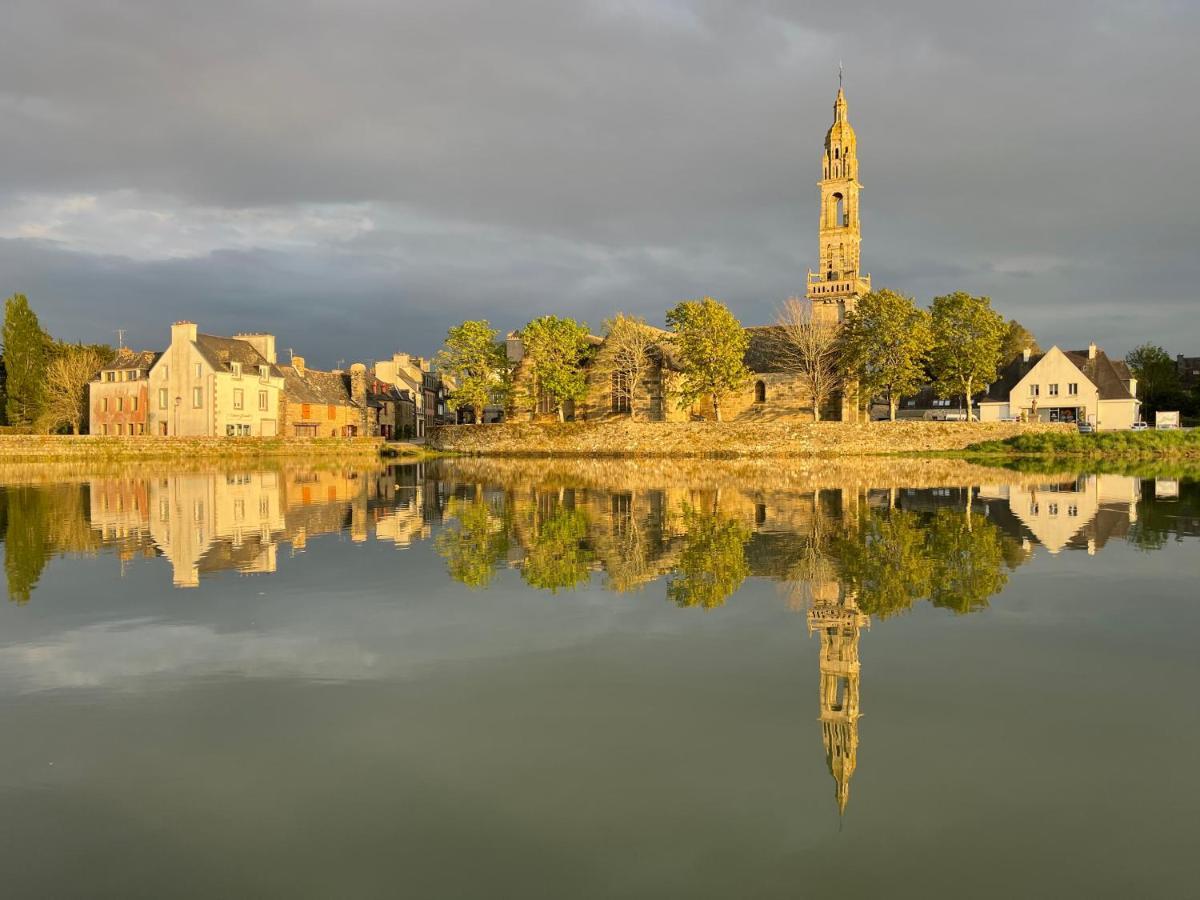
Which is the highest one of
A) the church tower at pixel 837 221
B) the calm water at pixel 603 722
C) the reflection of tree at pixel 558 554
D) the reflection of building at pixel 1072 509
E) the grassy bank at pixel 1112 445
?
the church tower at pixel 837 221

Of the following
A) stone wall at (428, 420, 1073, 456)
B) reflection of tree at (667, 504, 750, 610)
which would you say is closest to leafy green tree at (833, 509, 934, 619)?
reflection of tree at (667, 504, 750, 610)

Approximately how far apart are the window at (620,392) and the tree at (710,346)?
771cm

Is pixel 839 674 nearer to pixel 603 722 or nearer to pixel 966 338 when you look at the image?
pixel 603 722

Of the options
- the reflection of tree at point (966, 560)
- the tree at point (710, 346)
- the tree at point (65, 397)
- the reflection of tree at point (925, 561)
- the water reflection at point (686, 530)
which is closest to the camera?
the reflection of tree at point (925, 561)

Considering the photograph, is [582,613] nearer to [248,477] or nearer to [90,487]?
[90,487]

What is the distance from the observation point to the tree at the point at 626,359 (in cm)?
7631

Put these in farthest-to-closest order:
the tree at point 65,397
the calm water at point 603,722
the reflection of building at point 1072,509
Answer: the tree at point 65,397, the reflection of building at point 1072,509, the calm water at point 603,722

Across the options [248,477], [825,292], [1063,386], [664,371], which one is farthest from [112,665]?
[825,292]

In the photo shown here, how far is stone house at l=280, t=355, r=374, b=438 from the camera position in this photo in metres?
80.1

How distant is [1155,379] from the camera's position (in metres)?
104

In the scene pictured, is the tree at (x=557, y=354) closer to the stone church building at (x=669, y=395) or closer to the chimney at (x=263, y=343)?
the stone church building at (x=669, y=395)

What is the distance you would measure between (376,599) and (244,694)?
4.91 metres

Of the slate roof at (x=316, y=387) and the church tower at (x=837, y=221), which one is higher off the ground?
the church tower at (x=837, y=221)

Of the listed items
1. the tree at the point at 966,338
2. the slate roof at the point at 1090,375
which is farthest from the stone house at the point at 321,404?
the slate roof at the point at 1090,375
